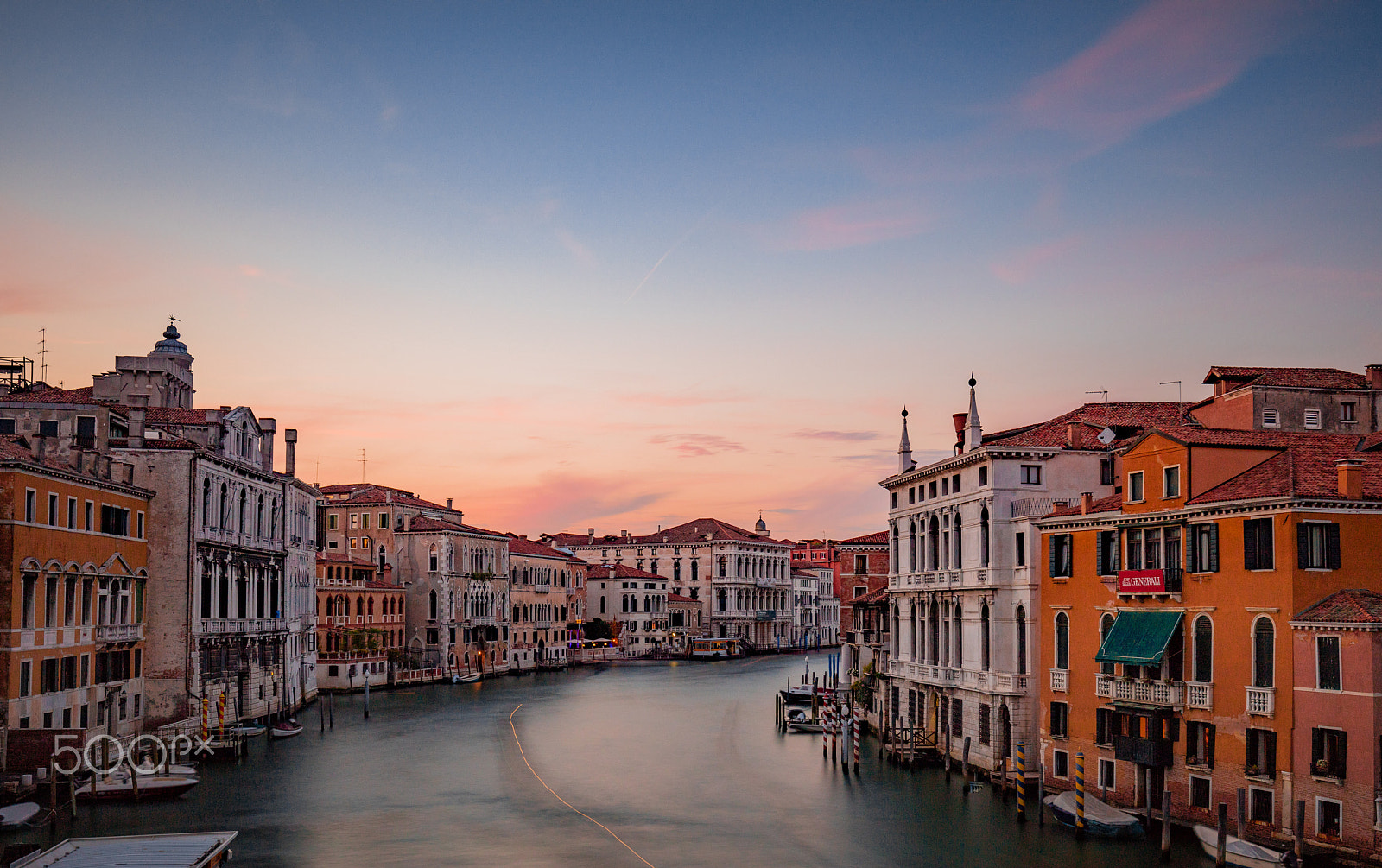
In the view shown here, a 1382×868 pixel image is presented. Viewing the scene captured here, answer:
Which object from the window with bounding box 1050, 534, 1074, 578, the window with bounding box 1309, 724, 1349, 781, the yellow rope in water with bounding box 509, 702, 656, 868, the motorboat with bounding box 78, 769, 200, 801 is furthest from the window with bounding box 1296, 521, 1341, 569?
the motorboat with bounding box 78, 769, 200, 801

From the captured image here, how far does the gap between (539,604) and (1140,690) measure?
65.3 metres

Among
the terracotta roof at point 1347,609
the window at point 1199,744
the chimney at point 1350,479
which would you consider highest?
the chimney at point 1350,479

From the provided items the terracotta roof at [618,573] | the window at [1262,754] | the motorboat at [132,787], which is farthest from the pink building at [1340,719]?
the terracotta roof at [618,573]

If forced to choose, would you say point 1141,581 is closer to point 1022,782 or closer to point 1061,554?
point 1061,554

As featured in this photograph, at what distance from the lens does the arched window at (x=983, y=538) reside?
33281mm

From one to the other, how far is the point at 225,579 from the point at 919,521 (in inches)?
876

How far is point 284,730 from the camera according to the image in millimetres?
44094

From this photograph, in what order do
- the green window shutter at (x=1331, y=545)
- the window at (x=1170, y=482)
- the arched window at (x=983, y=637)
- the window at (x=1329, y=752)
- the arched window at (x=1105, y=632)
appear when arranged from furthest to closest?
the arched window at (x=983, y=637)
the arched window at (x=1105, y=632)
the window at (x=1170, y=482)
the green window shutter at (x=1331, y=545)
the window at (x=1329, y=752)

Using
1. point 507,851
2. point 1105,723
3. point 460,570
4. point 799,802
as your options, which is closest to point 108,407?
point 507,851

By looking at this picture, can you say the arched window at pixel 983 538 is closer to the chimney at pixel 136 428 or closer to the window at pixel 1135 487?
the window at pixel 1135 487

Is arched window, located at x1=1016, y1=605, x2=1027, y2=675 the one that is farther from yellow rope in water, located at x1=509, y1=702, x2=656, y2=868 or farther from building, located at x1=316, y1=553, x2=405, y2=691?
building, located at x1=316, y1=553, x2=405, y2=691

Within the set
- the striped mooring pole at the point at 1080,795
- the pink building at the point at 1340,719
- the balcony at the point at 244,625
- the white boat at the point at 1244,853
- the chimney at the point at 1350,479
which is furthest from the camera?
the balcony at the point at 244,625

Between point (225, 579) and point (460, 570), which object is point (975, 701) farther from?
point (460, 570)

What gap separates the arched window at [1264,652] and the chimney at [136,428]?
29955mm
